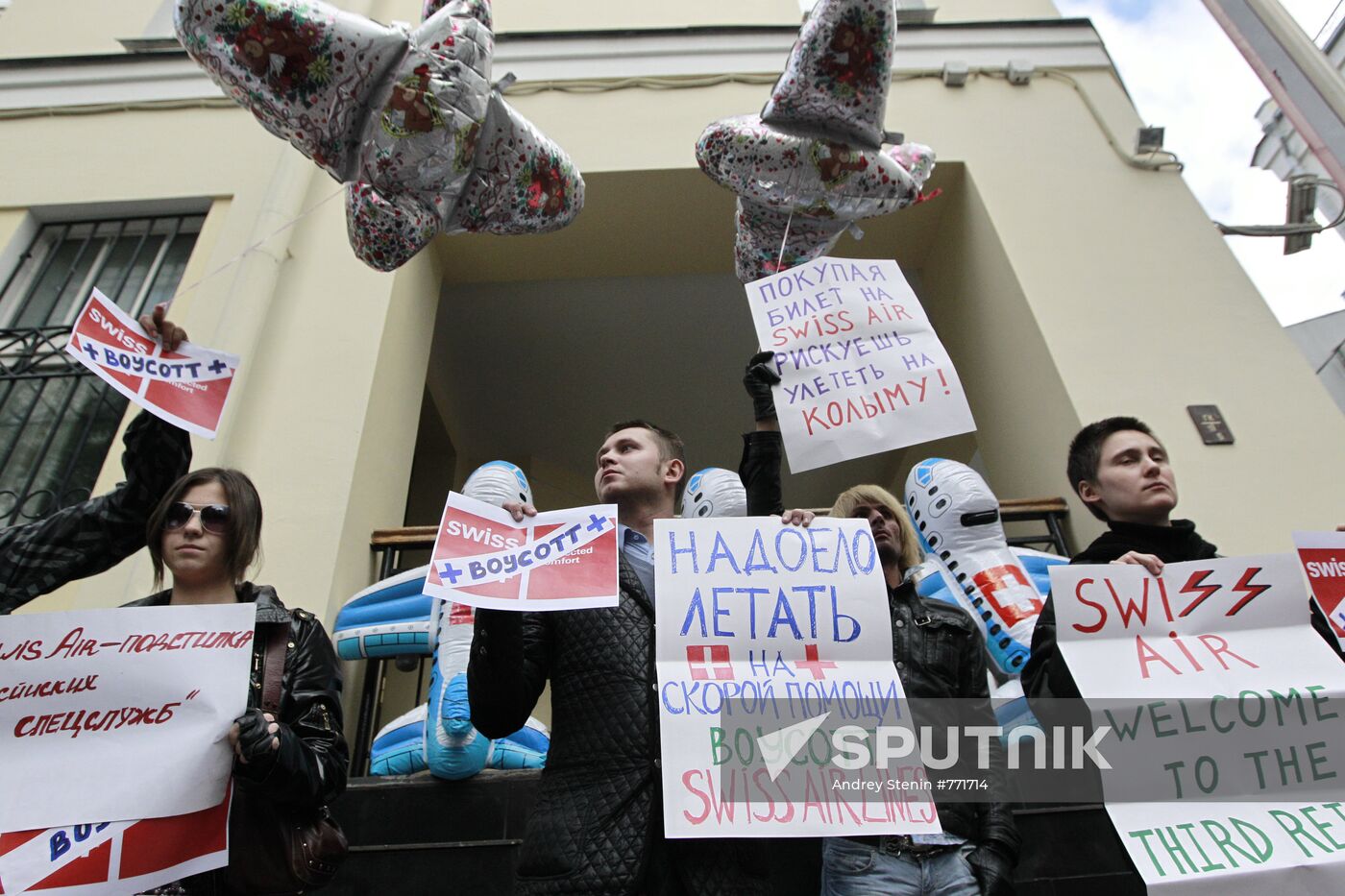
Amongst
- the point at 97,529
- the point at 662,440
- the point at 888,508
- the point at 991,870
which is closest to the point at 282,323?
the point at 97,529

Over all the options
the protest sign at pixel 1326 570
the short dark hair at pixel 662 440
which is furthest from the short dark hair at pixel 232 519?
the protest sign at pixel 1326 570

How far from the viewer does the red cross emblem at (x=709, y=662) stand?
179cm

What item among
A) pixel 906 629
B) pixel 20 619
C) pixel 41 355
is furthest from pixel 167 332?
pixel 41 355

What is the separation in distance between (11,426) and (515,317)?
10.2ft

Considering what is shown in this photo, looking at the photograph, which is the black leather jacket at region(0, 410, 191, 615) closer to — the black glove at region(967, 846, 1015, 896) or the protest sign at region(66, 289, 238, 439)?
the protest sign at region(66, 289, 238, 439)

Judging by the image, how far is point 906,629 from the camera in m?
2.15

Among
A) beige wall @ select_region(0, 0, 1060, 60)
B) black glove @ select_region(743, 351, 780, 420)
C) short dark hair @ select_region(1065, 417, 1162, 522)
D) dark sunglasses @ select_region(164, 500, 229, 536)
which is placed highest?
beige wall @ select_region(0, 0, 1060, 60)

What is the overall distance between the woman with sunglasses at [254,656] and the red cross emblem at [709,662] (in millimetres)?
727

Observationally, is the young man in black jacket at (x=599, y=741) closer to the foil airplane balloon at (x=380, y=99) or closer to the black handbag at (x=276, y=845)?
the black handbag at (x=276, y=845)

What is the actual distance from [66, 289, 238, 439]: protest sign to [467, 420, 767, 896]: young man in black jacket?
0.97 m

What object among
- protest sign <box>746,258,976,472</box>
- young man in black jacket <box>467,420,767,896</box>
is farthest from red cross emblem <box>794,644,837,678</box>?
protest sign <box>746,258,976,472</box>

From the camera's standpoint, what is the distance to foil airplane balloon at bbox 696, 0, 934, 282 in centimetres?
279

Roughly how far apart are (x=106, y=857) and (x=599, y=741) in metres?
0.85

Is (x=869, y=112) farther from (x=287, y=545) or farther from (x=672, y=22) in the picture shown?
(x=672, y=22)
